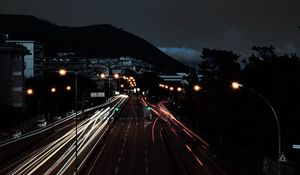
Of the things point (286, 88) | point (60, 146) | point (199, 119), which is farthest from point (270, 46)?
point (60, 146)

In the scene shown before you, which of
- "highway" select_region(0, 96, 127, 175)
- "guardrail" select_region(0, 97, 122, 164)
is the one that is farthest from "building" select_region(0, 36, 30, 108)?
"highway" select_region(0, 96, 127, 175)

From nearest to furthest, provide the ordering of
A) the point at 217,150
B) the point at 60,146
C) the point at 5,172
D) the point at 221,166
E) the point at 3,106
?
the point at 5,172 → the point at 221,166 → the point at 217,150 → the point at 60,146 → the point at 3,106

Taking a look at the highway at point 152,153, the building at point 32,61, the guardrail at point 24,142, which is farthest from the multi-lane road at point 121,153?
the building at point 32,61

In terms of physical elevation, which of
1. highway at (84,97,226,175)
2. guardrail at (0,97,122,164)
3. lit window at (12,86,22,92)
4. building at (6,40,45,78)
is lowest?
highway at (84,97,226,175)

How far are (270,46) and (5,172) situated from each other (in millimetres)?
46255

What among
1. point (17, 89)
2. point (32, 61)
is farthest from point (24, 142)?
point (32, 61)

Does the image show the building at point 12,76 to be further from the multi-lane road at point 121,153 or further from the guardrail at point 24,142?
the multi-lane road at point 121,153

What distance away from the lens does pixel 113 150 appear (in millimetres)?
58188

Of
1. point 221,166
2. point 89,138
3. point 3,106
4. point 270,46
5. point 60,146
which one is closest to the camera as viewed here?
point 221,166

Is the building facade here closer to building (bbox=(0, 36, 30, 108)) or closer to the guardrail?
building (bbox=(0, 36, 30, 108))

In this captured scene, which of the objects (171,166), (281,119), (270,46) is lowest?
(171,166)

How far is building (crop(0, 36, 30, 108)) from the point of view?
105 metres

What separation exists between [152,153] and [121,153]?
134 inches

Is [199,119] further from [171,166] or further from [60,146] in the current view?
[171,166]
